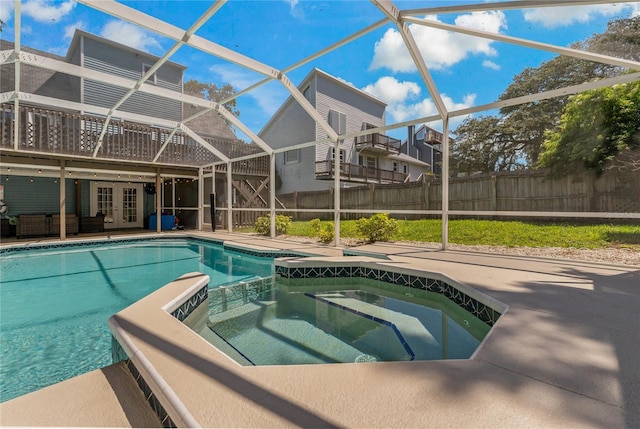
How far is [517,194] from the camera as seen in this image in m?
9.98

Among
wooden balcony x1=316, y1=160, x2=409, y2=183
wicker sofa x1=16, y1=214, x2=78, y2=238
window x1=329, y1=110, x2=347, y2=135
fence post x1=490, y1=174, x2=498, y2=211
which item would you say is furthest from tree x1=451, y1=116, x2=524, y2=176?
wicker sofa x1=16, y1=214, x2=78, y2=238

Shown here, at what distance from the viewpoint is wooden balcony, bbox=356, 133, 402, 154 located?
61.3 feet

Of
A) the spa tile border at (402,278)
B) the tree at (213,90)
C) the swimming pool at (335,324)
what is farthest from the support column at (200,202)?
the tree at (213,90)

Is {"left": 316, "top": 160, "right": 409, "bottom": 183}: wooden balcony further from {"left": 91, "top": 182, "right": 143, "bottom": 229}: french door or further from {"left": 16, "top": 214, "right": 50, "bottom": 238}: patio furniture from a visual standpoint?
{"left": 16, "top": 214, "right": 50, "bottom": 238}: patio furniture

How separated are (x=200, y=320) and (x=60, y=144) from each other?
30.0 feet

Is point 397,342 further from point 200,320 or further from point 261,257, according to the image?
point 261,257

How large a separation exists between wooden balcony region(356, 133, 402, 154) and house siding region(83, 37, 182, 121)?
10170mm

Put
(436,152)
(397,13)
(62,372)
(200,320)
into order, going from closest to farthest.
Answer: (62,372) → (200,320) → (397,13) → (436,152)

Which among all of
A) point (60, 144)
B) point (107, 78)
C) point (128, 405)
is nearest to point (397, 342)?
point (128, 405)

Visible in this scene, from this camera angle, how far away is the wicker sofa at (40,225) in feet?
33.8

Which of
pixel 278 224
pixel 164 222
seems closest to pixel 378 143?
pixel 278 224

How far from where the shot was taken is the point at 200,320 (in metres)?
3.73

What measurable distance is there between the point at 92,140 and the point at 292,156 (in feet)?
33.1

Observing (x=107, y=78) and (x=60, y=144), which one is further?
(x=60, y=144)
